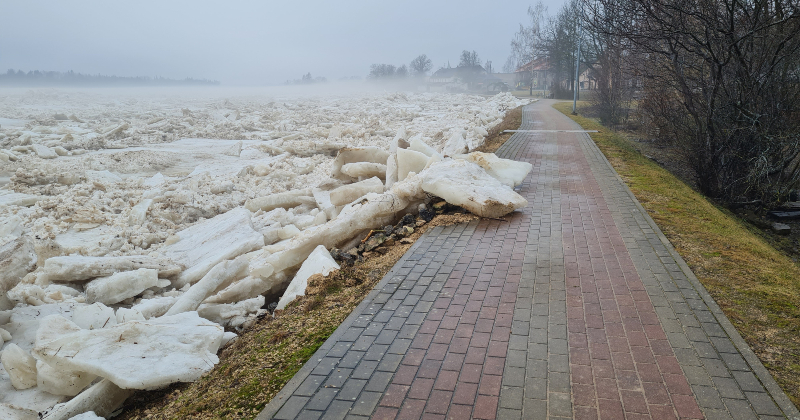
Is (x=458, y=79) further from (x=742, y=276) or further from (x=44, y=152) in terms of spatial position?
(x=742, y=276)

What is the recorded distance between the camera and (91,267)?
20.8 feet

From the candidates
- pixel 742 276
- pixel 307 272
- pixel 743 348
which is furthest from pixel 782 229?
pixel 307 272

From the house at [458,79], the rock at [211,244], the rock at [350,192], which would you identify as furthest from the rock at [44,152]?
the house at [458,79]

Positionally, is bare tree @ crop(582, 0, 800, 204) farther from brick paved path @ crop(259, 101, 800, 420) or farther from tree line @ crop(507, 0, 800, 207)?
brick paved path @ crop(259, 101, 800, 420)

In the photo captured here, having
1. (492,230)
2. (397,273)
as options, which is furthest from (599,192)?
(397,273)

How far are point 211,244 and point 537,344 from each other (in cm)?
580

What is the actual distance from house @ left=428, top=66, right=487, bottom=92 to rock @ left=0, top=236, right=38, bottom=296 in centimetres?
8908

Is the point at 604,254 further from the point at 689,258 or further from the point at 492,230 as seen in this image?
the point at 492,230

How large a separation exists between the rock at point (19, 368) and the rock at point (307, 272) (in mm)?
2197

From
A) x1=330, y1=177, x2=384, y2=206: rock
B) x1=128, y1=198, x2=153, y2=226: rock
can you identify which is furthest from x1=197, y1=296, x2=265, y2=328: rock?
x1=128, y1=198, x2=153, y2=226: rock

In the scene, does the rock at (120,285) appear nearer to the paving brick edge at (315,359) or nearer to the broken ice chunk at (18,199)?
the paving brick edge at (315,359)

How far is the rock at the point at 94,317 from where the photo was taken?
509 cm

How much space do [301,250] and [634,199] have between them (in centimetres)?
555

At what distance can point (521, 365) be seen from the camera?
3.75 metres
